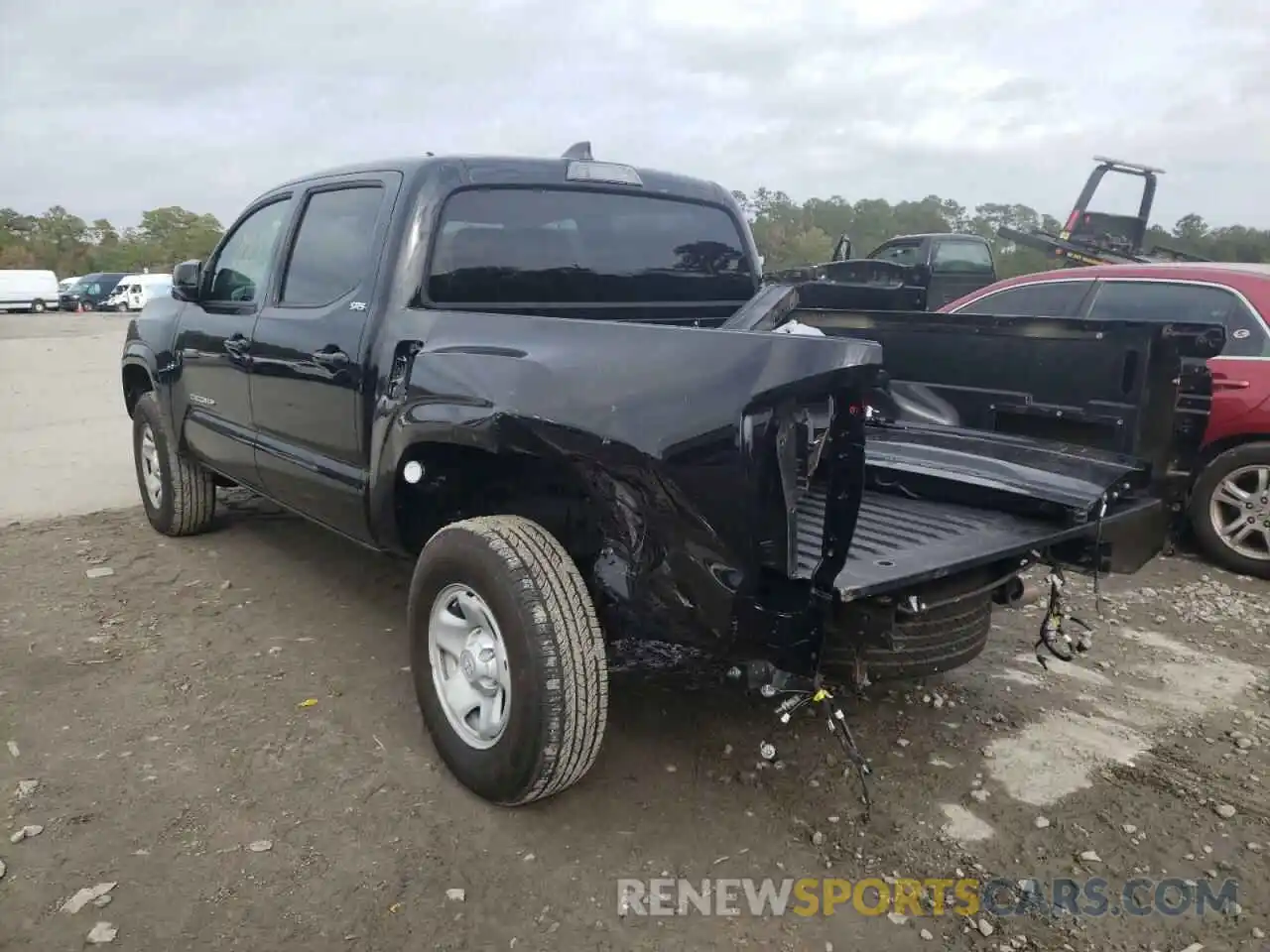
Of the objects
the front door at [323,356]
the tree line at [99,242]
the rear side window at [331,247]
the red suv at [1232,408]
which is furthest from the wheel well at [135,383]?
the tree line at [99,242]

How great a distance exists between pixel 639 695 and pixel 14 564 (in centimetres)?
362

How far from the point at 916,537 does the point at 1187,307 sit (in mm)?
3865

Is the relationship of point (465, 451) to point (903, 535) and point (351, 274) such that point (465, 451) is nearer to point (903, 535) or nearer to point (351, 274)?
point (351, 274)

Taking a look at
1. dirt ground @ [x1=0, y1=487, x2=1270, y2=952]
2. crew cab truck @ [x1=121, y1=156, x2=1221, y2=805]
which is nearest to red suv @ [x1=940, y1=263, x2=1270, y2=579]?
dirt ground @ [x1=0, y1=487, x2=1270, y2=952]

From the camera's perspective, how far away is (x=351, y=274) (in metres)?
3.52

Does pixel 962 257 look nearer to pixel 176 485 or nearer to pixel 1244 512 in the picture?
pixel 1244 512

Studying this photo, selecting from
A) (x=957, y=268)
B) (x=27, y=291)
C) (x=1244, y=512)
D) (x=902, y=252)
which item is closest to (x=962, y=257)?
(x=957, y=268)

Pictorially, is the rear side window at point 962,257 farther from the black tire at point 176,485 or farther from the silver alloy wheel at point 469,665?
the silver alloy wheel at point 469,665

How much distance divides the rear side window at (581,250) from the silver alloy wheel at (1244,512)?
3044 millimetres

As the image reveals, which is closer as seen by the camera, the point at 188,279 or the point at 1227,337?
the point at 188,279

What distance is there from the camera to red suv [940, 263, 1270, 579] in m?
5.15

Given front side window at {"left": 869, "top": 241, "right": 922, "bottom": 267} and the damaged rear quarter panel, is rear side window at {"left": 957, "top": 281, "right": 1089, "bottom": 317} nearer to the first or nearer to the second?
the damaged rear quarter panel

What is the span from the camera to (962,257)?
41.8ft

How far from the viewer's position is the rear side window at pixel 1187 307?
206 inches
